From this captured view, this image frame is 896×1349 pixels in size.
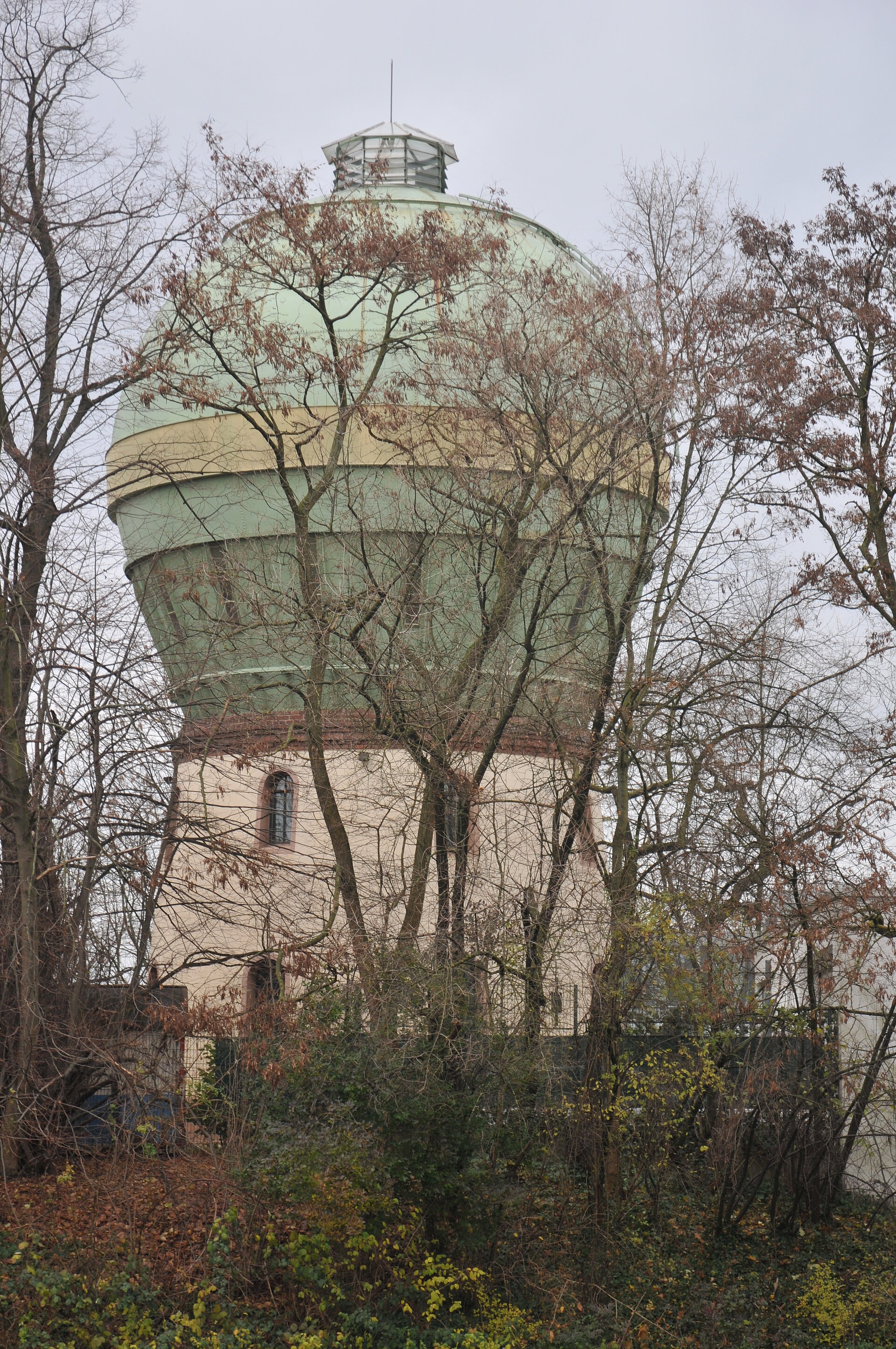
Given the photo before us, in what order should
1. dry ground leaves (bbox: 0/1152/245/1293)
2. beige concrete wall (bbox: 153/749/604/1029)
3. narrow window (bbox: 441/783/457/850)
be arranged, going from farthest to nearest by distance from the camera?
1. narrow window (bbox: 441/783/457/850)
2. beige concrete wall (bbox: 153/749/604/1029)
3. dry ground leaves (bbox: 0/1152/245/1293)

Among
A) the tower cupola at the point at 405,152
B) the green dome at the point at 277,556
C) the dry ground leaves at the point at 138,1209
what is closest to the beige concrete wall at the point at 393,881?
the green dome at the point at 277,556

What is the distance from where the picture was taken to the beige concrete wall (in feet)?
37.8

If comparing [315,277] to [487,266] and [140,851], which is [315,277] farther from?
[140,851]

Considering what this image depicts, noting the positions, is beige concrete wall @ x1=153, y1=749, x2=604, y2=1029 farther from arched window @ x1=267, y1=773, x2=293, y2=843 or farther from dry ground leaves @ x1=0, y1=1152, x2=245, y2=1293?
arched window @ x1=267, y1=773, x2=293, y2=843

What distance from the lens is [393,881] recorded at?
1234 cm

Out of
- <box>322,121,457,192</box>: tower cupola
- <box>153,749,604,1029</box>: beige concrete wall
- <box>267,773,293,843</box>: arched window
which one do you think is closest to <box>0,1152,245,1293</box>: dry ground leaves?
<box>153,749,604,1029</box>: beige concrete wall

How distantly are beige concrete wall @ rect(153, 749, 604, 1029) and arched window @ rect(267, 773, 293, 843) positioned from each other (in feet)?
9.25

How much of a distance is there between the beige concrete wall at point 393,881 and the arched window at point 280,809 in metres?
2.82

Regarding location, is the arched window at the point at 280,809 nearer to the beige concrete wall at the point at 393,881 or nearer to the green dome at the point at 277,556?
the green dome at the point at 277,556

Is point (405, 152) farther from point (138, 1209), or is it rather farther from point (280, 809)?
point (138, 1209)

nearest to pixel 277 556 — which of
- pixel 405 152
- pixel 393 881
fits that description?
pixel 393 881

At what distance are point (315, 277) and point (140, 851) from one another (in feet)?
20.1

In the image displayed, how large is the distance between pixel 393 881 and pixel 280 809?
283 inches

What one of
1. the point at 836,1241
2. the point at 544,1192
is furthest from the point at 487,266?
the point at 836,1241
